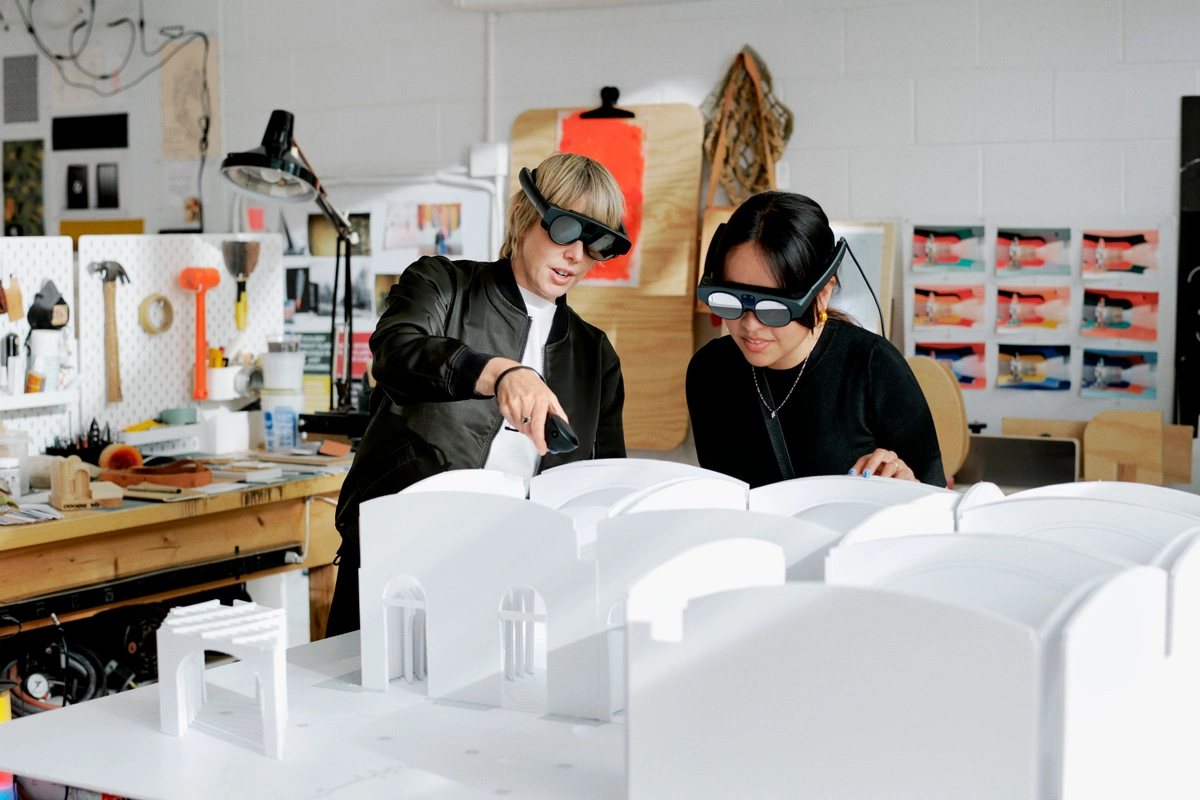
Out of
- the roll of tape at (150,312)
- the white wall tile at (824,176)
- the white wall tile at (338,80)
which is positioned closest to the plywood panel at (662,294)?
Answer: the white wall tile at (824,176)

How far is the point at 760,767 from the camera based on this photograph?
0.93 metres

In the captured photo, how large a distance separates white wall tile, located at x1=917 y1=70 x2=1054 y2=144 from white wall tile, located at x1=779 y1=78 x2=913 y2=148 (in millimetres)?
57

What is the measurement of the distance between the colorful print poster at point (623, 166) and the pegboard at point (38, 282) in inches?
58.3

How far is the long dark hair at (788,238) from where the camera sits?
5.51ft

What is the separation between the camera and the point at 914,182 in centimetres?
333

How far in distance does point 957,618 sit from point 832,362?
109 centimetres

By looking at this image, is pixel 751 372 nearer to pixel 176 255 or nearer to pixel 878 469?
pixel 878 469

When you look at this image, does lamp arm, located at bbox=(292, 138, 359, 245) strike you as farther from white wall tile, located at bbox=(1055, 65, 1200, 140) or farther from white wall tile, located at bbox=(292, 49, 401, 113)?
white wall tile, located at bbox=(1055, 65, 1200, 140)

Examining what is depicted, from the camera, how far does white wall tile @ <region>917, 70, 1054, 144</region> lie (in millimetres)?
3191

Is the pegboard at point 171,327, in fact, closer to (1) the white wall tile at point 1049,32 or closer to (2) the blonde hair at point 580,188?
(2) the blonde hair at point 580,188

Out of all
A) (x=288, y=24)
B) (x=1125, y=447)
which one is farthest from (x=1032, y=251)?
(x=288, y=24)

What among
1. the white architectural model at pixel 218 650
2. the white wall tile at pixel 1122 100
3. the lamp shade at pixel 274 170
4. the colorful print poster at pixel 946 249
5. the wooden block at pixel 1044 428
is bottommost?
the white architectural model at pixel 218 650

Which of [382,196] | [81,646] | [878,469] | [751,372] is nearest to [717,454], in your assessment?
[751,372]

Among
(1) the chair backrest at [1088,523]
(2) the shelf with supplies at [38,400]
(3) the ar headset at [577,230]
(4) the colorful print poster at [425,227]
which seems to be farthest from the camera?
(4) the colorful print poster at [425,227]
